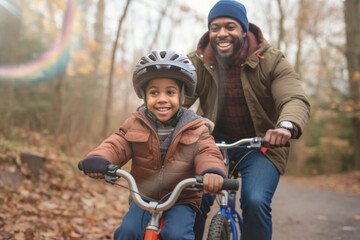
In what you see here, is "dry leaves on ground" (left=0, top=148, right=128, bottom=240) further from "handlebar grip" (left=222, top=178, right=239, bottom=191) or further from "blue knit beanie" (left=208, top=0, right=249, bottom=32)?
"blue knit beanie" (left=208, top=0, right=249, bottom=32)

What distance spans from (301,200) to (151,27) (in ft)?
65.5

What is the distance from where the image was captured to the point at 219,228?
3016 millimetres

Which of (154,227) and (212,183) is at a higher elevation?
(212,183)

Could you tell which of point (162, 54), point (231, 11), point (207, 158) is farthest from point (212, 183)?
point (231, 11)

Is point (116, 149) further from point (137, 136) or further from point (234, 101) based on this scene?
point (234, 101)

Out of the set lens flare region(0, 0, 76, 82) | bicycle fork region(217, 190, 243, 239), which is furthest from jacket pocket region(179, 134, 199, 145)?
lens flare region(0, 0, 76, 82)

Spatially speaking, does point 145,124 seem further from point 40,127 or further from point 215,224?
point 40,127

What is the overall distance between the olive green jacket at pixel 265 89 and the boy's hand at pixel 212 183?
1.12 meters

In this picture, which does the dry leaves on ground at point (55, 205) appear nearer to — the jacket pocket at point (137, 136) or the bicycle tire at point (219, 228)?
the bicycle tire at point (219, 228)

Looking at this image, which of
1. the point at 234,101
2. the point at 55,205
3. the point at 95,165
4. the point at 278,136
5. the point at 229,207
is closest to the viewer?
the point at 95,165

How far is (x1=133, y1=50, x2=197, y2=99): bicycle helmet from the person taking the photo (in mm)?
2771

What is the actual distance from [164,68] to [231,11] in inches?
41.7

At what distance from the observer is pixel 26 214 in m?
4.75

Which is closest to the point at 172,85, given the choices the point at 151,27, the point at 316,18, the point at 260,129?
the point at 260,129
